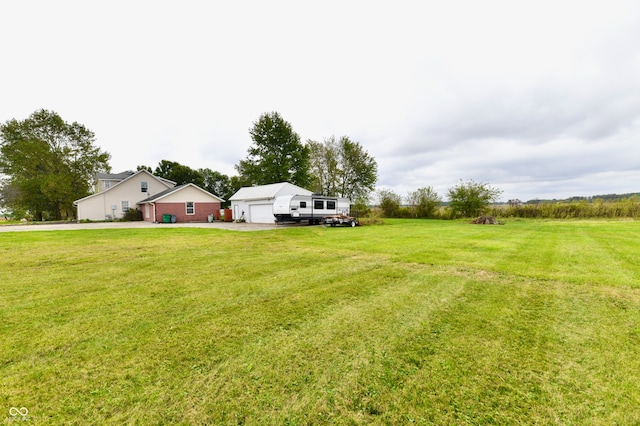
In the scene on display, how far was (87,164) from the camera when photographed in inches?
1253

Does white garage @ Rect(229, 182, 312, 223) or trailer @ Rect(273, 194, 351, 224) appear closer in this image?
trailer @ Rect(273, 194, 351, 224)

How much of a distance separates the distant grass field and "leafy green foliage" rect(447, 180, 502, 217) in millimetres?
26347

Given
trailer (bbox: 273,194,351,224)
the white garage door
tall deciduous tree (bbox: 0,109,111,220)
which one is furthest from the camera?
tall deciduous tree (bbox: 0,109,111,220)

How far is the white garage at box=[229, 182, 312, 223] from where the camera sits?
76.8 ft

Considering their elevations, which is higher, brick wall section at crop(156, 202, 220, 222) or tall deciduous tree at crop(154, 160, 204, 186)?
tall deciduous tree at crop(154, 160, 204, 186)

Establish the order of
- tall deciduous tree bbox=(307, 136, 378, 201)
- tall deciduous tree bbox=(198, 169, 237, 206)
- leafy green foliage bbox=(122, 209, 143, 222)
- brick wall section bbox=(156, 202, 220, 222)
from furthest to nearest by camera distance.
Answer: tall deciduous tree bbox=(198, 169, 237, 206), tall deciduous tree bbox=(307, 136, 378, 201), leafy green foliage bbox=(122, 209, 143, 222), brick wall section bbox=(156, 202, 220, 222)

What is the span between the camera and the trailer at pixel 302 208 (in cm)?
2033

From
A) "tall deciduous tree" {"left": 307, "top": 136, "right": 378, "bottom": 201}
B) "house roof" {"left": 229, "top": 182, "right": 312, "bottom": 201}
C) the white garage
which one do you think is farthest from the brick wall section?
"tall deciduous tree" {"left": 307, "top": 136, "right": 378, "bottom": 201}

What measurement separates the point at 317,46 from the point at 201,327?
15388mm

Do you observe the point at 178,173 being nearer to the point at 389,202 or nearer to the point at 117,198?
the point at 117,198

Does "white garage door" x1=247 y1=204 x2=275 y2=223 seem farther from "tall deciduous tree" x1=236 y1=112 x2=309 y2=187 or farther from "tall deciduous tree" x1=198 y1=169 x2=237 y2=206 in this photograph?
"tall deciduous tree" x1=198 y1=169 x2=237 y2=206

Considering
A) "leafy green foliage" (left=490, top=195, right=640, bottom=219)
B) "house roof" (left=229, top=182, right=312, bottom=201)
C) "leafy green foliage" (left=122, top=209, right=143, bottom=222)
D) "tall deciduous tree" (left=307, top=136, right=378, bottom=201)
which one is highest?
"tall deciduous tree" (left=307, top=136, right=378, bottom=201)

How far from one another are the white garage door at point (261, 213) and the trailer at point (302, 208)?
2.17 meters

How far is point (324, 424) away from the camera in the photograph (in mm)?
1766
